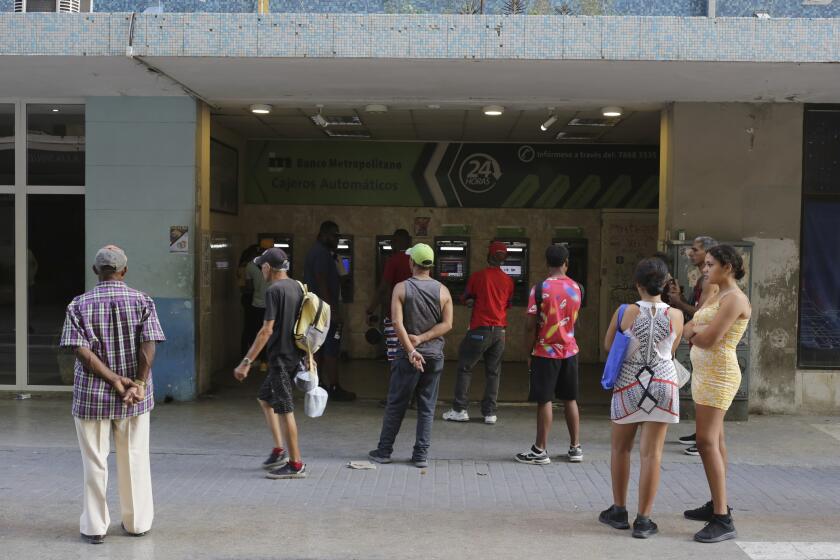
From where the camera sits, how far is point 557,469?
687 centimetres

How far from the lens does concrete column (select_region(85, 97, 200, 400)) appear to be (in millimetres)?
9258

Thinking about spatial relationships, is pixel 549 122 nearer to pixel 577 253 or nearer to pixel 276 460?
pixel 577 253

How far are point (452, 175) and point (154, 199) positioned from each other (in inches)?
196

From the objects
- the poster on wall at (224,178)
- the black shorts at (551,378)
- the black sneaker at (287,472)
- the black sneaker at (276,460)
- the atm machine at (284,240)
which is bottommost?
the black sneaker at (287,472)

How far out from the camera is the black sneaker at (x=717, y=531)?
201 inches

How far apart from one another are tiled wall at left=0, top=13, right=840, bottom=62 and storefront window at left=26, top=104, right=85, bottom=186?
2420mm

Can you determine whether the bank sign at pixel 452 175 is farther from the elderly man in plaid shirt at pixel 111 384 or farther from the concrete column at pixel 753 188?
the elderly man in plaid shirt at pixel 111 384

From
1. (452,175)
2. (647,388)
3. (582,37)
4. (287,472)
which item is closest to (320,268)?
(287,472)

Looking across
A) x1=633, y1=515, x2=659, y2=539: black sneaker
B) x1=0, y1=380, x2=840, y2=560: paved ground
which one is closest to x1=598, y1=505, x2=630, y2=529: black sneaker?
x1=0, y1=380, x2=840, y2=560: paved ground

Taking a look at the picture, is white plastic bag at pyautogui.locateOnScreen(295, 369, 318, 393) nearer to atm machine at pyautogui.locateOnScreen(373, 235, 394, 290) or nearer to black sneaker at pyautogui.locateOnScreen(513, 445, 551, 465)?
black sneaker at pyautogui.locateOnScreen(513, 445, 551, 465)

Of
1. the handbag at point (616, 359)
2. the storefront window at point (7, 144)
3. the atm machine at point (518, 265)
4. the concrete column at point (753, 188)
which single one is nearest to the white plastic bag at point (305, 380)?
the handbag at point (616, 359)

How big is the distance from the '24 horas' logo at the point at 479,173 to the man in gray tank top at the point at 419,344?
630 centimetres

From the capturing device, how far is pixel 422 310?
6746 mm

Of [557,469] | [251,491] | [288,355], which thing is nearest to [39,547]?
[251,491]
